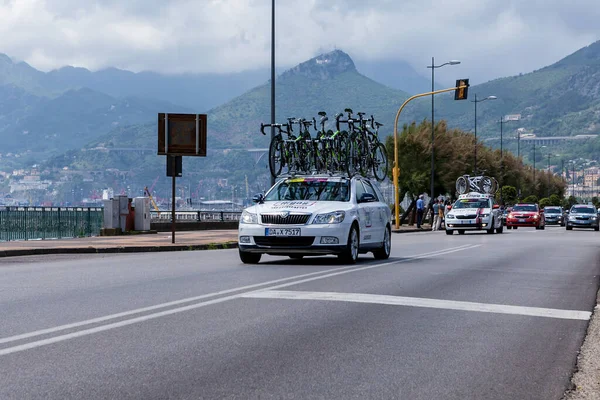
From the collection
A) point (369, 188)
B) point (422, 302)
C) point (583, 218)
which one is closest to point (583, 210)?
point (583, 218)

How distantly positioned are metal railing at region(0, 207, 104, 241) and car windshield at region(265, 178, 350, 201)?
546 inches

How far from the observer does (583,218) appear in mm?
54812

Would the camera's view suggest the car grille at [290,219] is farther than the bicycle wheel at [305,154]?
No

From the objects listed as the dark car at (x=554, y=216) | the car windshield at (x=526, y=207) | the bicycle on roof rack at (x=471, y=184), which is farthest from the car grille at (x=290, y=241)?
the dark car at (x=554, y=216)

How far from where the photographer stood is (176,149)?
25.8m

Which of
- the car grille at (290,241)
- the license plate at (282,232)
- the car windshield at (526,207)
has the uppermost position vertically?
the license plate at (282,232)

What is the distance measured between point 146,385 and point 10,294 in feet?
20.5

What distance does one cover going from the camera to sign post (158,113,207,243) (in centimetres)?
2575

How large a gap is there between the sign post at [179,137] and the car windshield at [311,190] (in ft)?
24.7

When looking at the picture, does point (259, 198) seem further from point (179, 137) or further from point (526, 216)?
point (526, 216)

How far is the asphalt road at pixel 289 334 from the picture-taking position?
249 inches

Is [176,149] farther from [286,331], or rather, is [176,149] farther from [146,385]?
[146,385]

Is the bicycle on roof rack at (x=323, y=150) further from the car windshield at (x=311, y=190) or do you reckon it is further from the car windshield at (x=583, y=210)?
the car windshield at (x=583, y=210)

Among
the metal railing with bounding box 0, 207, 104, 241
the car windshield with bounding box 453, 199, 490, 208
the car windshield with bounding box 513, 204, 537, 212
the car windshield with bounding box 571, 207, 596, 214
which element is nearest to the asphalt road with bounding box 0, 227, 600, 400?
the metal railing with bounding box 0, 207, 104, 241
